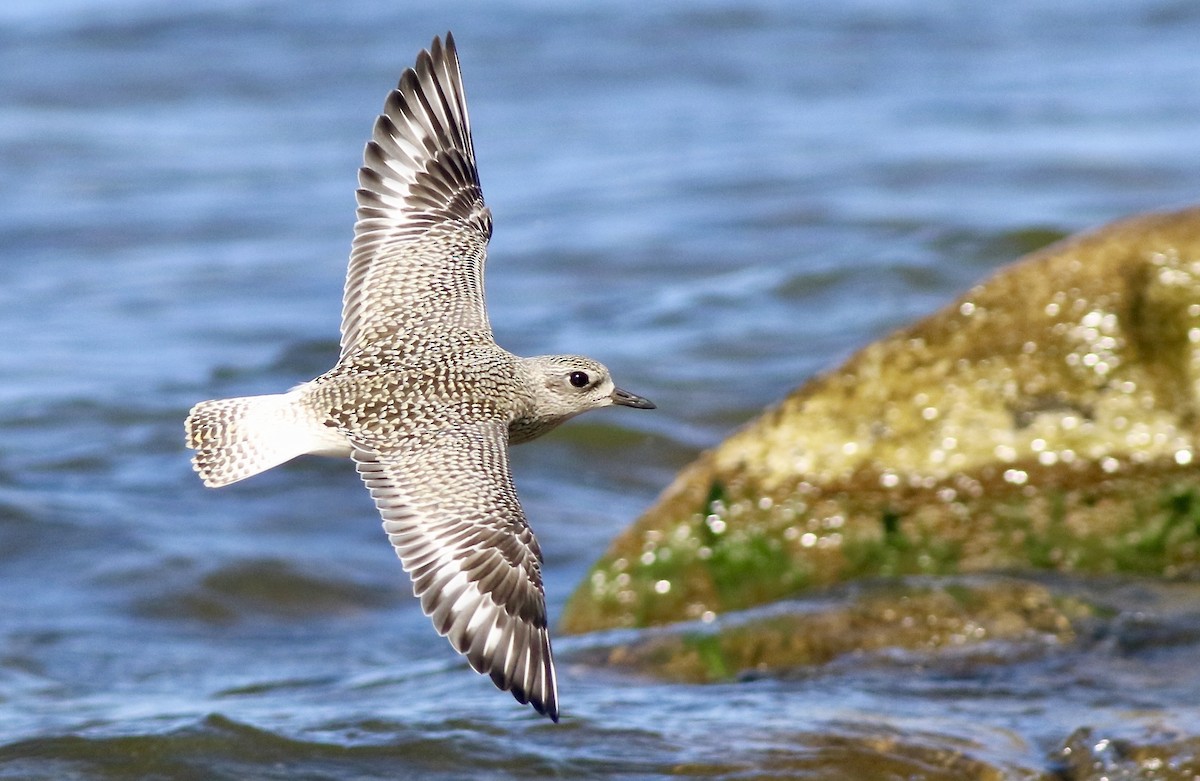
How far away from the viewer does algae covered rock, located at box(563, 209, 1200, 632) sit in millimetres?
6453

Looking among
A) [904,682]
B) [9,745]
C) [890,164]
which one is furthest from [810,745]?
[890,164]

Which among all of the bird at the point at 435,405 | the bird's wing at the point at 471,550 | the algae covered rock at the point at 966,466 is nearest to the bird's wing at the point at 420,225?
the bird at the point at 435,405

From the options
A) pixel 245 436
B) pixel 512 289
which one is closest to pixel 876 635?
pixel 245 436

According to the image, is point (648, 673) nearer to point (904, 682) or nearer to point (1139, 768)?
point (904, 682)

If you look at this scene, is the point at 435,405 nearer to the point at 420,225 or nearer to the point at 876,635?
the point at 420,225

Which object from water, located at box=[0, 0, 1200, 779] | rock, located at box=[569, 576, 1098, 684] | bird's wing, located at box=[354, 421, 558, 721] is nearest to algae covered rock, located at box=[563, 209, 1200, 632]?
rock, located at box=[569, 576, 1098, 684]

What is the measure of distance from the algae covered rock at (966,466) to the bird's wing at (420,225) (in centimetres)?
128

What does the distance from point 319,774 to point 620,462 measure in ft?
13.5

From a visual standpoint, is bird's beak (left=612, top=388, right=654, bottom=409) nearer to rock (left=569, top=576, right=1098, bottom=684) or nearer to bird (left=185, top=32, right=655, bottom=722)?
bird (left=185, top=32, right=655, bottom=722)

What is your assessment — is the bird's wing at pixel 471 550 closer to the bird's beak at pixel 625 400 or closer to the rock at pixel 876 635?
the bird's beak at pixel 625 400

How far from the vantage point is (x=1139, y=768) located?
496 centimetres

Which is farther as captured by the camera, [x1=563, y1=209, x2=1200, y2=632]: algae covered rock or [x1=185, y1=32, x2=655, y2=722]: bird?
[x1=563, y1=209, x2=1200, y2=632]: algae covered rock

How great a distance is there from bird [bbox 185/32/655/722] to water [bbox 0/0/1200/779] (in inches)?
39.0

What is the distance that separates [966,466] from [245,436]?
2.79 metres
